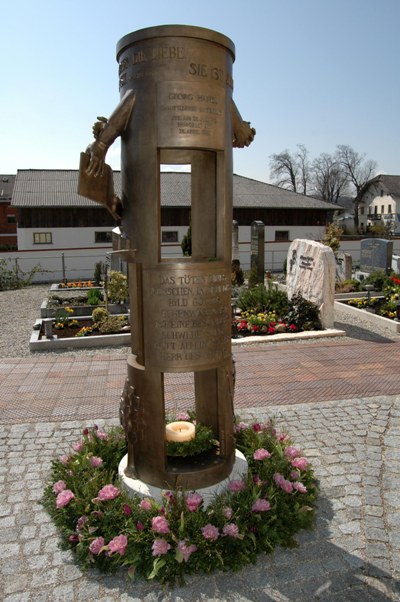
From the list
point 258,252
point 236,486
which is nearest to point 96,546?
point 236,486

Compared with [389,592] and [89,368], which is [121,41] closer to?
[389,592]

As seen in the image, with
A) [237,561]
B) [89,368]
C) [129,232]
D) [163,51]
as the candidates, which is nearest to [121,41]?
[163,51]

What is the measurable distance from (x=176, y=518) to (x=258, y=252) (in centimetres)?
1517

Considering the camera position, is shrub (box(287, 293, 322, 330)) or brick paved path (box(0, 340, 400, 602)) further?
shrub (box(287, 293, 322, 330))

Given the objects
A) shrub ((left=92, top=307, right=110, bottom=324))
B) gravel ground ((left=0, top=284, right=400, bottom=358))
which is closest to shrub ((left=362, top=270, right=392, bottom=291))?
gravel ground ((left=0, top=284, right=400, bottom=358))

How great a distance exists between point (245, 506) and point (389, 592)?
47.2 inches

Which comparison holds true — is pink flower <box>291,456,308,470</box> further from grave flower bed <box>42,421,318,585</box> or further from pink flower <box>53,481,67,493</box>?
pink flower <box>53,481,67,493</box>

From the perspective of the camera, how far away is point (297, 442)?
5875mm

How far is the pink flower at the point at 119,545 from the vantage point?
11.9 feet

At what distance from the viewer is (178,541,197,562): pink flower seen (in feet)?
11.9

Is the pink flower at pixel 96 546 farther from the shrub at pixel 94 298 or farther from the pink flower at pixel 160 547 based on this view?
the shrub at pixel 94 298

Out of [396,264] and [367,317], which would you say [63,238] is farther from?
[367,317]

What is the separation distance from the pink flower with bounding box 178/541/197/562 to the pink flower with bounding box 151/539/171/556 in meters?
0.09

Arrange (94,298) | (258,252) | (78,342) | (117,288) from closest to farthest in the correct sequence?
(78,342) < (117,288) < (94,298) < (258,252)
